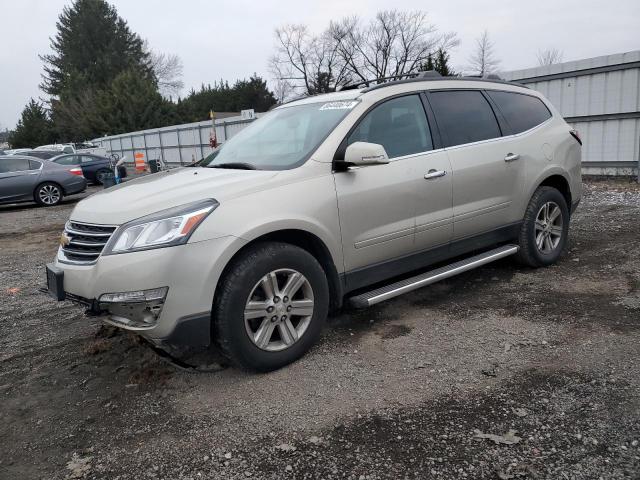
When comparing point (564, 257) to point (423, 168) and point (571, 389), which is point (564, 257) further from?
point (571, 389)

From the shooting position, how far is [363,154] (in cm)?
355

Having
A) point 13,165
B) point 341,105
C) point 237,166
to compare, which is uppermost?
point 341,105

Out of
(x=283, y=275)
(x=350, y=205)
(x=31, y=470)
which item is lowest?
(x=31, y=470)

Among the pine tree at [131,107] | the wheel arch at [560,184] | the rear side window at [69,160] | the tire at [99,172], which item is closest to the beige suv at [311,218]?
the wheel arch at [560,184]

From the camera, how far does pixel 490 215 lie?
4.68m

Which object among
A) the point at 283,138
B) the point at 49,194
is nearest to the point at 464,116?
the point at 283,138

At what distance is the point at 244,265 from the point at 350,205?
913 millimetres

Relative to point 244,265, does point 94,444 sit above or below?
below

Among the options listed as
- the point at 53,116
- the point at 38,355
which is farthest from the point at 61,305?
the point at 53,116

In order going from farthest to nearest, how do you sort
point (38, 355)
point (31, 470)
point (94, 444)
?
point (38, 355), point (94, 444), point (31, 470)

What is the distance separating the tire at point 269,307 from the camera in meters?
3.18

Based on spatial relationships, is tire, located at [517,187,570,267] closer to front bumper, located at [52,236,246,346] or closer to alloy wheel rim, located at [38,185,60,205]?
front bumper, located at [52,236,246,346]

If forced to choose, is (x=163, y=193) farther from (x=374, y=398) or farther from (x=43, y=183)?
(x=43, y=183)

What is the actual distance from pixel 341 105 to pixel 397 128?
479mm
